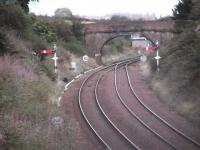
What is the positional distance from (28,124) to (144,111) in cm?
946

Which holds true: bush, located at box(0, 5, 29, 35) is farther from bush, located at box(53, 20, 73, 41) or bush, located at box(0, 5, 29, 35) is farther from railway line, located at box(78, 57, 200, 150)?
bush, located at box(53, 20, 73, 41)

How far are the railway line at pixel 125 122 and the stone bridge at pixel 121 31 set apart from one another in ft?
61.6

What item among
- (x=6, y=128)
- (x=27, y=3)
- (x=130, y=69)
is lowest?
(x=130, y=69)

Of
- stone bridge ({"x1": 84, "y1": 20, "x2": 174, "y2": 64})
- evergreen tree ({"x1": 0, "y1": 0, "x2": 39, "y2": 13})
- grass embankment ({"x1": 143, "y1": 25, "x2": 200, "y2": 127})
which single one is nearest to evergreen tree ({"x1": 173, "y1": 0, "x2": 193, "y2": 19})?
stone bridge ({"x1": 84, "y1": 20, "x2": 174, "y2": 64})

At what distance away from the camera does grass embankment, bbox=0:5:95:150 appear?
14.2 metres

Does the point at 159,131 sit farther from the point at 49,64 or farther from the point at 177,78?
the point at 49,64

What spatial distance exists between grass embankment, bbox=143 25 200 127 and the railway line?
146 cm

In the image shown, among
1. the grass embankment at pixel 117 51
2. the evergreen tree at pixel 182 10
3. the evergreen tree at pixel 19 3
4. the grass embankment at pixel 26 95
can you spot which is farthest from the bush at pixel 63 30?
the evergreen tree at pixel 19 3

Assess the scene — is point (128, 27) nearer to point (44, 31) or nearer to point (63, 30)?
point (63, 30)

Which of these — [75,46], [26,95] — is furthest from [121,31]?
[26,95]

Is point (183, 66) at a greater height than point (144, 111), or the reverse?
point (183, 66)

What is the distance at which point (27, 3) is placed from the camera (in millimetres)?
34594

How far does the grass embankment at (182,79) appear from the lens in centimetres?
2311

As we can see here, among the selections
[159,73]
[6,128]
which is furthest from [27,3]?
[6,128]
